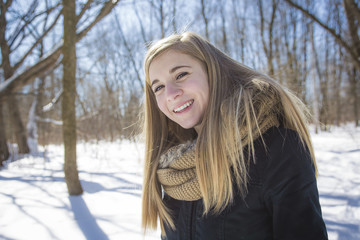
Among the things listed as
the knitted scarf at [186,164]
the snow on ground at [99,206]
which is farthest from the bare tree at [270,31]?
the knitted scarf at [186,164]

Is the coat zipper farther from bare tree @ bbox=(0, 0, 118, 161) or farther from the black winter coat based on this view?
bare tree @ bbox=(0, 0, 118, 161)

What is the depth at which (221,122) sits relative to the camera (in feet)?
3.31

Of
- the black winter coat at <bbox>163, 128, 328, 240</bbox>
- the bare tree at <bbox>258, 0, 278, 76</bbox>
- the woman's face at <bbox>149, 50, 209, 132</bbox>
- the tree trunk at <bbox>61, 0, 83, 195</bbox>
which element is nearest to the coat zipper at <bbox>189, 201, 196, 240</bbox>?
the black winter coat at <bbox>163, 128, 328, 240</bbox>

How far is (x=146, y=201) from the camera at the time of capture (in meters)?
1.40

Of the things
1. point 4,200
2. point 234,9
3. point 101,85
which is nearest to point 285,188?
point 4,200

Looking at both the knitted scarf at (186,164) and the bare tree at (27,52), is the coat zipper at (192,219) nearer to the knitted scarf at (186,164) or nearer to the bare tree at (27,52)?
the knitted scarf at (186,164)

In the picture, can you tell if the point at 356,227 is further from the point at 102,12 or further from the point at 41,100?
the point at 41,100

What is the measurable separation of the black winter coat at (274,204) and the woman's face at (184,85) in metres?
0.37

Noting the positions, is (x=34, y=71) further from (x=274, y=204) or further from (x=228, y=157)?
(x=274, y=204)

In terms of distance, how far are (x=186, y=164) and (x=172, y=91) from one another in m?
0.40

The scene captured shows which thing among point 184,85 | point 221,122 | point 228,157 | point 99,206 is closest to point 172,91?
point 184,85

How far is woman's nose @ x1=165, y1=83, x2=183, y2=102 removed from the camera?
111 cm

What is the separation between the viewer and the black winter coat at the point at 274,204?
2.37ft

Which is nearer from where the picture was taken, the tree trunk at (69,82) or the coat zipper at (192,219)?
the coat zipper at (192,219)
